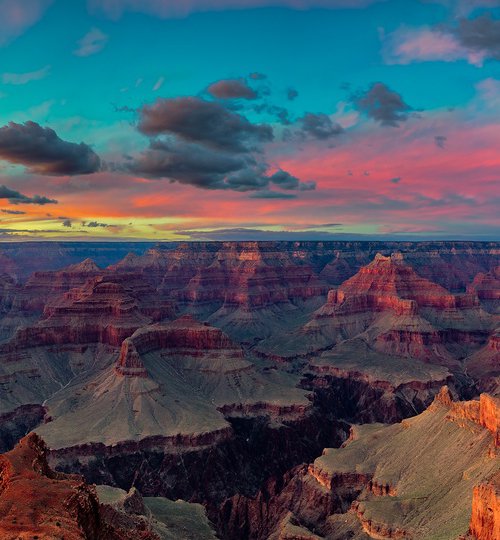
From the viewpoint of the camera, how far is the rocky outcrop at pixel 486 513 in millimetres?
72625

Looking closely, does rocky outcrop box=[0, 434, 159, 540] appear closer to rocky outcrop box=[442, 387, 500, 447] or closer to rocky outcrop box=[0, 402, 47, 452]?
rocky outcrop box=[442, 387, 500, 447]

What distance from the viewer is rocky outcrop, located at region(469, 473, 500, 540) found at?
238ft

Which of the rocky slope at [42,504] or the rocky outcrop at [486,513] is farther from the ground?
the rocky slope at [42,504]

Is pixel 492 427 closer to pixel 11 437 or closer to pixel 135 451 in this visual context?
pixel 135 451

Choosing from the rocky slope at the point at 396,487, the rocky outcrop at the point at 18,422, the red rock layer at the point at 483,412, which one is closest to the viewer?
the rocky slope at the point at 396,487

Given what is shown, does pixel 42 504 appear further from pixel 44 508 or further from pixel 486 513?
pixel 486 513

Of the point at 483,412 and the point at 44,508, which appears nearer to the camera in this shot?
the point at 44,508

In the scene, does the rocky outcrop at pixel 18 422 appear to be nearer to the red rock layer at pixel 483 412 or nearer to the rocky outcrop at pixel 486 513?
the red rock layer at pixel 483 412

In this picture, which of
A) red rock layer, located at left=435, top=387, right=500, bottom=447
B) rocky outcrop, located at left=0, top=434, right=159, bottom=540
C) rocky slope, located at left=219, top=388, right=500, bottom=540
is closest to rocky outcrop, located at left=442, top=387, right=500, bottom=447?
red rock layer, located at left=435, top=387, right=500, bottom=447

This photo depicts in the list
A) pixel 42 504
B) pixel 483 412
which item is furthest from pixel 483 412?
pixel 42 504

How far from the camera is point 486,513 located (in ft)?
244

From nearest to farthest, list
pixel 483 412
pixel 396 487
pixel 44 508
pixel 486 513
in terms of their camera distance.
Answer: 1. pixel 44 508
2. pixel 486 513
3. pixel 396 487
4. pixel 483 412

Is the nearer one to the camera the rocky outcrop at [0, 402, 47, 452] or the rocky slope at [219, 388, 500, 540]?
the rocky slope at [219, 388, 500, 540]

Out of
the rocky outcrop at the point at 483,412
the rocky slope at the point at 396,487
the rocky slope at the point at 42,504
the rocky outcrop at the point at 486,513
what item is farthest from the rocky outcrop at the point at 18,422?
the rocky outcrop at the point at 486,513
